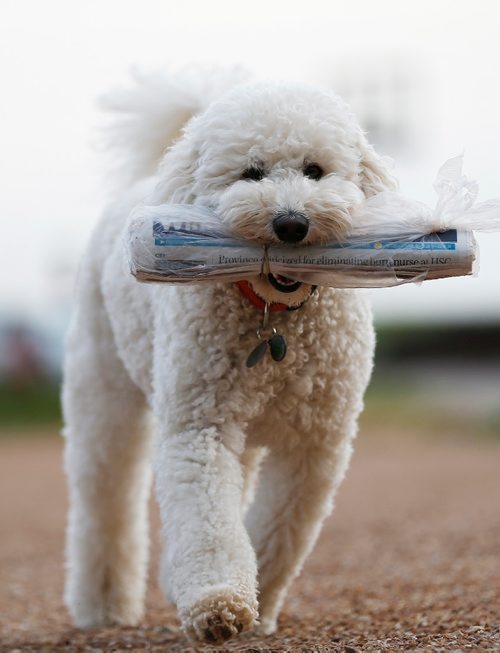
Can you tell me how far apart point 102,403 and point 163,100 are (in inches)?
62.8

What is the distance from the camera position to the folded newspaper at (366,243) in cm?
427

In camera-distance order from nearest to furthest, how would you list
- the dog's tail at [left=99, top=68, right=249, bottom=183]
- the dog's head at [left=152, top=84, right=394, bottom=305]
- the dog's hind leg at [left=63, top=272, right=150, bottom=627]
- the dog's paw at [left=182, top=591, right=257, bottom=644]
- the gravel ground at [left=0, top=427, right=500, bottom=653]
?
the dog's paw at [left=182, top=591, right=257, bottom=644] → the dog's head at [left=152, top=84, right=394, bottom=305] → the gravel ground at [left=0, top=427, right=500, bottom=653] → the dog's tail at [left=99, top=68, right=249, bottom=183] → the dog's hind leg at [left=63, top=272, right=150, bottom=627]

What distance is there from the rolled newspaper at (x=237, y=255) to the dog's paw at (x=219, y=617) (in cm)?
117

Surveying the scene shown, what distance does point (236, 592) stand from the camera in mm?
4012

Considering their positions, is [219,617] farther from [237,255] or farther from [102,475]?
[102,475]

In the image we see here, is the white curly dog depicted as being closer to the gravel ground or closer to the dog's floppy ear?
the dog's floppy ear

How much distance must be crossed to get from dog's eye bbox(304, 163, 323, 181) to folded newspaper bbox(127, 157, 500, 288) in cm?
21

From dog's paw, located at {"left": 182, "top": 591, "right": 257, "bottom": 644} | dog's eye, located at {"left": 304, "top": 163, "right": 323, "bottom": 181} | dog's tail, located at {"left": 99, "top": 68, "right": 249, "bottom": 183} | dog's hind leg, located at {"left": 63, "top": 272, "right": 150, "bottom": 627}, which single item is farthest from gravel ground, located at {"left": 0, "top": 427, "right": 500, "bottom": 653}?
dog's tail, located at {"left": 99, "top": 68, "right": 249, "bottom": 183}

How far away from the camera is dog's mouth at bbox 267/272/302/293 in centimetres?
434

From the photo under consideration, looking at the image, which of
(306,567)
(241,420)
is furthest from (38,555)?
(241,420)

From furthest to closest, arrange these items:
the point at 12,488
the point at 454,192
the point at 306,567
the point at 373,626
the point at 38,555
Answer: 1. the point at 12,488
2. the point at 38,555
3. the point at 306,567
4. the point at 373,626
5. the point at 454,192

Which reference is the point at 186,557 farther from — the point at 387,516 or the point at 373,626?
the point at 387,516

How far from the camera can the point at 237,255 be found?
4.22 m

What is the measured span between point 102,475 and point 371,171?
8.05ft
